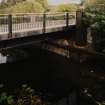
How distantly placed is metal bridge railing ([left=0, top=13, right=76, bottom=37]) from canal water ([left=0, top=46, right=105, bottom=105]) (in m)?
2.50

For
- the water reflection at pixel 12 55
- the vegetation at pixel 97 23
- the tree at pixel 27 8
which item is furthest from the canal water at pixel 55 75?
the tree at pixel 27 8

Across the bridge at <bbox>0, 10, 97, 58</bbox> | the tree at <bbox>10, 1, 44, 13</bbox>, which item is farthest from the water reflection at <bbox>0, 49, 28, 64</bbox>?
the tree at <bbox>10, 1, 44, 13</bbox>

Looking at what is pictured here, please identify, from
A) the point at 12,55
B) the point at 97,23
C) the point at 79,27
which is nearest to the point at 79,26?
the point at 79,27

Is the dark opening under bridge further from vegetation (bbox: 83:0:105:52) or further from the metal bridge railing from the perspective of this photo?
vegetation (bbox: 83:0:105:52)

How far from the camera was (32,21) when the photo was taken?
14.6 m

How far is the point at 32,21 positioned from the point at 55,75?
503cm

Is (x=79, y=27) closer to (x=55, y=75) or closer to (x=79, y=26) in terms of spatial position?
(x=79, y=26)

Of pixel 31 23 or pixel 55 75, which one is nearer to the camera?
pixel 31 23

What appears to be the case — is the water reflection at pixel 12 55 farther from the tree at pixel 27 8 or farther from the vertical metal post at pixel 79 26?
the tree at pixel 27 8

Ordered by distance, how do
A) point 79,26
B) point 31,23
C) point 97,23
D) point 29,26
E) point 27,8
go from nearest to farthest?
1. point 29,26
2. point 31,23
3. point 97,23
4. point 79,26
5. point 27,8

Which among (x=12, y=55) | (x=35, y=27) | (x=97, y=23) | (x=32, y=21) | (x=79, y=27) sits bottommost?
(x=12, y=55)

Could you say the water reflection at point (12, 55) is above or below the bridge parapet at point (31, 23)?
below

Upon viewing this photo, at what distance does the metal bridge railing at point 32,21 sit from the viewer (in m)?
12.0

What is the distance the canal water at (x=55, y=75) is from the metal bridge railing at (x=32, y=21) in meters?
2.50
